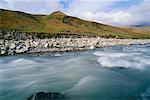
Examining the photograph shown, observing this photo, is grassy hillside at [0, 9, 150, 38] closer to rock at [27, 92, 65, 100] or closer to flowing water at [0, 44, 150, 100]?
flowing water at [0, 44, 150, 100]

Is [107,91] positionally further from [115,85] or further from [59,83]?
[59,83]

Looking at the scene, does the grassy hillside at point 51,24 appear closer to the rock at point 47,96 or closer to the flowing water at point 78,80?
the flowing water at point 78,80

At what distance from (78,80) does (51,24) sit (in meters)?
72.9

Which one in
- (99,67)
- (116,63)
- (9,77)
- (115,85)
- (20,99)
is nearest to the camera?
(20,99)

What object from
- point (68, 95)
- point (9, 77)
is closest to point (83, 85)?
point (68, 95)

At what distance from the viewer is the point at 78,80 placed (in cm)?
1305

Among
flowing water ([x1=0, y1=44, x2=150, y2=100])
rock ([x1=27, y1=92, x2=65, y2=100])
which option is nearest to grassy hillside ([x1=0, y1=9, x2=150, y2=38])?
flowing water ([x1=0, y1=44, x2=150, y2=100])

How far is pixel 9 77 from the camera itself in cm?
1343

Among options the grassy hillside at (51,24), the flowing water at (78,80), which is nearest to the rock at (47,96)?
the flowing water at (78,80)

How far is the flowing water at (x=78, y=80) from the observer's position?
1064 cm

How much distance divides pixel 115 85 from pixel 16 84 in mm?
4418

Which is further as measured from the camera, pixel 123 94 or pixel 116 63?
pixel 116 63

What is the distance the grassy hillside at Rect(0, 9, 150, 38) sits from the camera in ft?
220

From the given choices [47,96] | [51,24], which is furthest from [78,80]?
[51,24]
